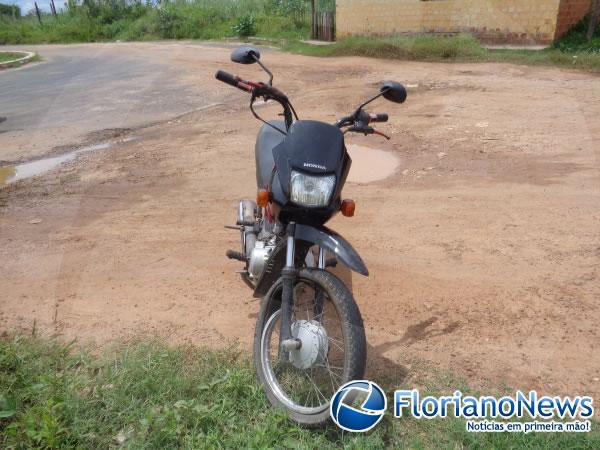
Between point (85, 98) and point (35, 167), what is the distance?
4.70 meters

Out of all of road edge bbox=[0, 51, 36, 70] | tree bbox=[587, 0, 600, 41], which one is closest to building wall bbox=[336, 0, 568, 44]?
tree bbox=[587, 0, 600, 41]

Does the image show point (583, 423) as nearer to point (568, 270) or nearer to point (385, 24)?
point (568, 270)

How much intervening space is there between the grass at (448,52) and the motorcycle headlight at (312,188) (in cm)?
1134

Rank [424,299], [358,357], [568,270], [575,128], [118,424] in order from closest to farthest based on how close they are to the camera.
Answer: [358,357] → [118,424] → [424,299] → [568,270] → [575,128]

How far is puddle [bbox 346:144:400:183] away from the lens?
5.98 metres

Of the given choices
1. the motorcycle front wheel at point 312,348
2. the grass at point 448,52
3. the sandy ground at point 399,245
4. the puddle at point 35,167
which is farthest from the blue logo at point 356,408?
the grass at point 448,52

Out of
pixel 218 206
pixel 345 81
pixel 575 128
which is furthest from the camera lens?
pixel 345 81

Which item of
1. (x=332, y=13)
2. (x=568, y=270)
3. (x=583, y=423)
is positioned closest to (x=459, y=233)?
(x=568, y=270)

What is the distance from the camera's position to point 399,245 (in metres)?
4.31

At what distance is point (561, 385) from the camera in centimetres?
275

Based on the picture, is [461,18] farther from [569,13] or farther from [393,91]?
[393,91]

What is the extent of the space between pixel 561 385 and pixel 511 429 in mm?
478

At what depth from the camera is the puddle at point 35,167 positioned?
21.5ft

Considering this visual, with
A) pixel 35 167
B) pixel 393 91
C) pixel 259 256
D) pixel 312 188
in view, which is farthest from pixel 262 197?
pixel 35 167
